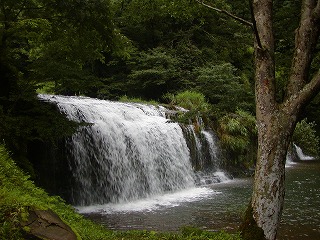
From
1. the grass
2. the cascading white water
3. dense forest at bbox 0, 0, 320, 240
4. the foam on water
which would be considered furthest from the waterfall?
the grass

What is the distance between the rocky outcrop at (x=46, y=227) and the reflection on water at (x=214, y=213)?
176 inches

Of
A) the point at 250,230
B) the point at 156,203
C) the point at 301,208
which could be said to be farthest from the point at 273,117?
the point at 156,203

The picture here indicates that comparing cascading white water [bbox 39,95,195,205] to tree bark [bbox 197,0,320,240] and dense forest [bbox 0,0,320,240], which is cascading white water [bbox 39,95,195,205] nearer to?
dense forest [bbox 0,0,320,240]

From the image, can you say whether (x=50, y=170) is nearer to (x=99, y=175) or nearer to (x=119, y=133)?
(x=99, y=175)

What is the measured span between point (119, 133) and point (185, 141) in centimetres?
377

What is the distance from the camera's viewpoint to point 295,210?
1016cm

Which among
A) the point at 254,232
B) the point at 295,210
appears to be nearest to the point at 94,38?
the point at 254,232

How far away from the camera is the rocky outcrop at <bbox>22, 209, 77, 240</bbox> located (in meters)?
3.65

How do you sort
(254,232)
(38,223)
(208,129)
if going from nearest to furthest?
1. (38,223)
2. (254,232)
3. (208,129)

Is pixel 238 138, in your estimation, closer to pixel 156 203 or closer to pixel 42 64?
pixel 156 203

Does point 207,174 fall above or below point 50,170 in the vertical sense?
below

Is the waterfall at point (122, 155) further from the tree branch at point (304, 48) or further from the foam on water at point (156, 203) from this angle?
the tree branch at point (304, 48)

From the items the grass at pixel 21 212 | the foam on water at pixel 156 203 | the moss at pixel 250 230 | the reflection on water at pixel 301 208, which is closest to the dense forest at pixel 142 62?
the grass at pixel 21 212

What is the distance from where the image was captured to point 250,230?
5.25 m
